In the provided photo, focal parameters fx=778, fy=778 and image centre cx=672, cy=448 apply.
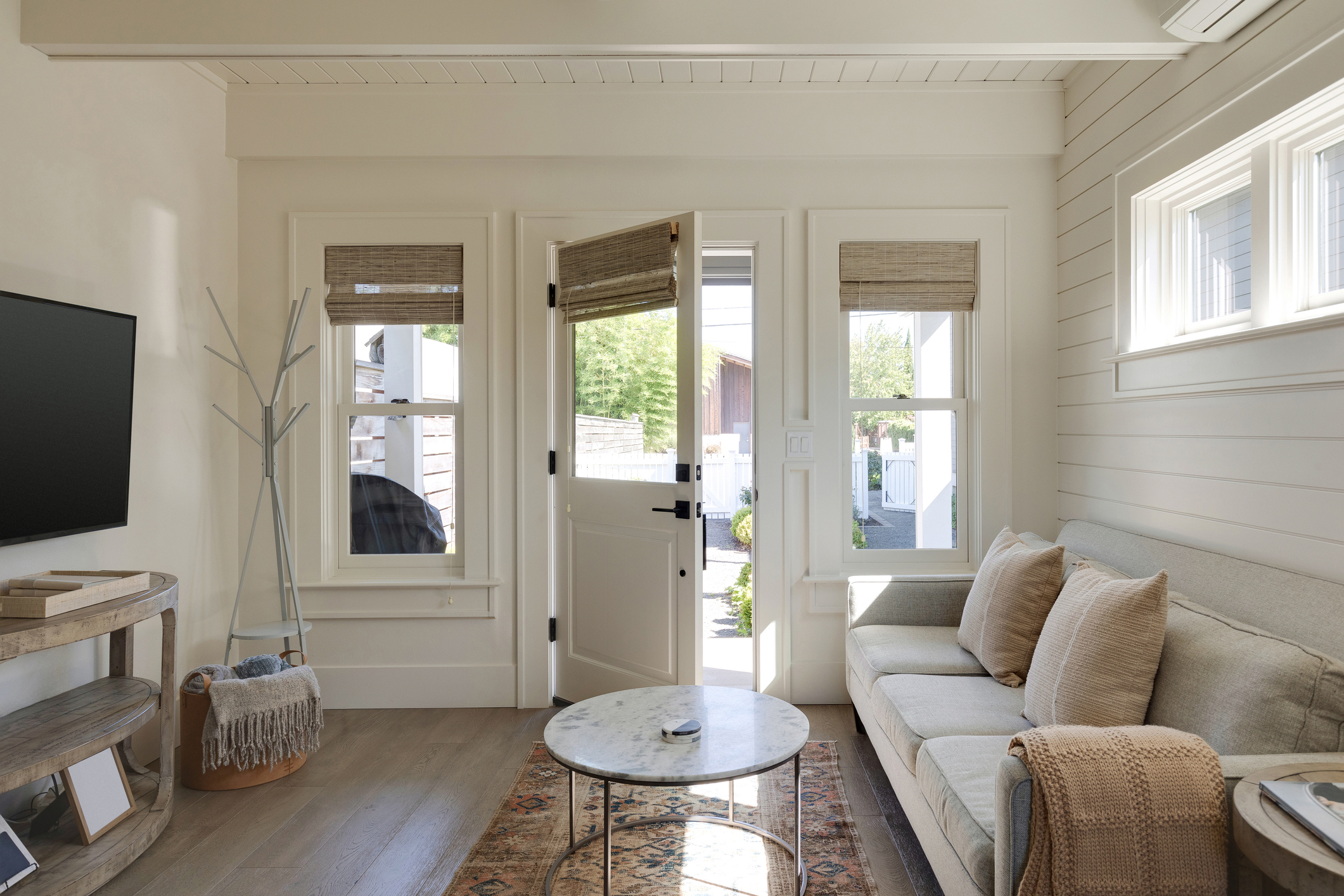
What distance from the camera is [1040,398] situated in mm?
3527

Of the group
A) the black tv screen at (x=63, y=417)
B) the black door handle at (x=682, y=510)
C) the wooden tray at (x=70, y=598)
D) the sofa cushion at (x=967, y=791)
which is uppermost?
the black tv screen at (x=63, y=417)

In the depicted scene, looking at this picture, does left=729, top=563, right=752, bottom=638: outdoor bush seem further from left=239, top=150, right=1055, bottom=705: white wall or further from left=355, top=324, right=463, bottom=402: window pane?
left=355, top=324, right=463, bottom=402: window pane

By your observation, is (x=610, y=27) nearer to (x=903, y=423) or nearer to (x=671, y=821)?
(x=903, y=423)

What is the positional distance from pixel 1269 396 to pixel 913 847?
1.64 m

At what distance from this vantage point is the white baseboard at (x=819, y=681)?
3539mm

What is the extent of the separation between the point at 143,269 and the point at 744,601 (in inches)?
135

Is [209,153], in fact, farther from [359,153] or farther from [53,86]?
[53,86]

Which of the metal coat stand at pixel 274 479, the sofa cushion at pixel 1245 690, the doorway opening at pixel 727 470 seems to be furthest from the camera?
the doorway opening at pixel 727 470

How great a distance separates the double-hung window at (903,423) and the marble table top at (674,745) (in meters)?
1.43

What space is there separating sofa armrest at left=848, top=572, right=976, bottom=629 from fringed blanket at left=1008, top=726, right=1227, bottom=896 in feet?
5.59

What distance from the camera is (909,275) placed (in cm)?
353

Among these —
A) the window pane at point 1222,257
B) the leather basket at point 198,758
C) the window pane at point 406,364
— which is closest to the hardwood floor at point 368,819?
the leather basket at point 198,758

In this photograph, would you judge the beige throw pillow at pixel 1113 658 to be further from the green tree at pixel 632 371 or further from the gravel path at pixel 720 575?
the gravel path at pixel 720 575

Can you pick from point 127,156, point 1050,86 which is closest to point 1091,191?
point 1050,86
